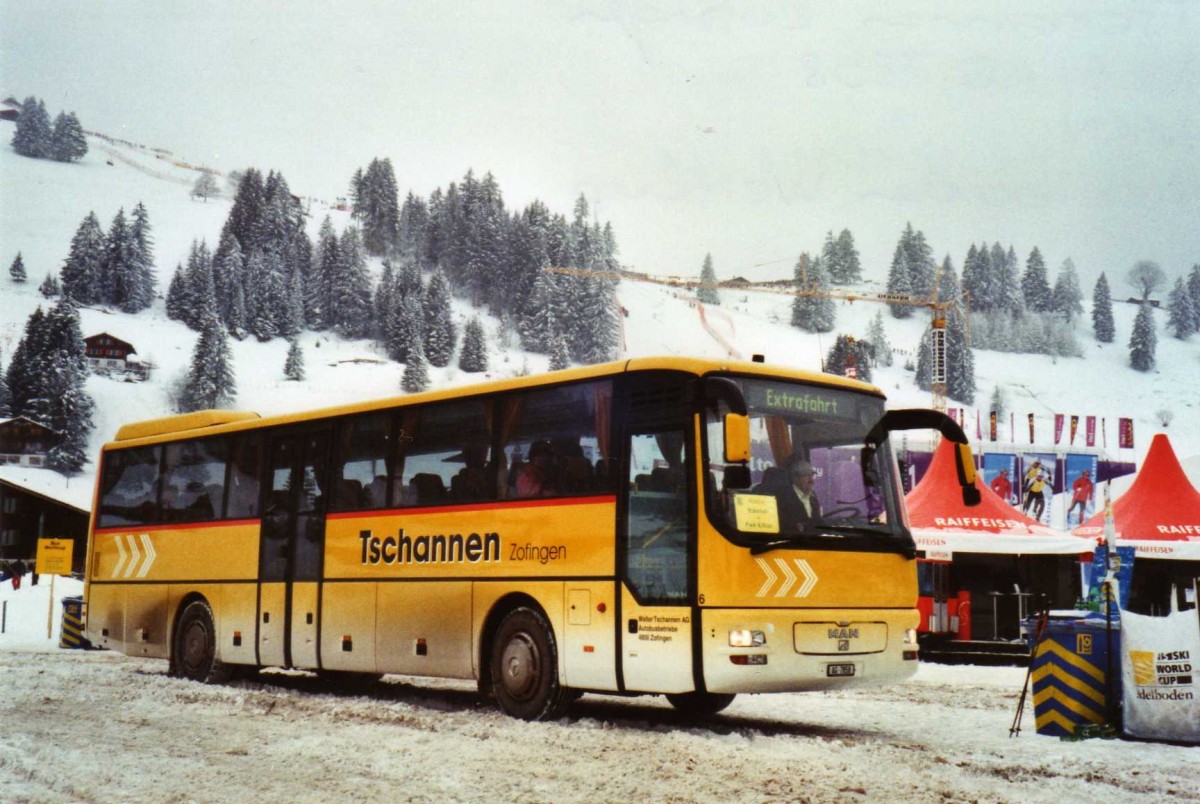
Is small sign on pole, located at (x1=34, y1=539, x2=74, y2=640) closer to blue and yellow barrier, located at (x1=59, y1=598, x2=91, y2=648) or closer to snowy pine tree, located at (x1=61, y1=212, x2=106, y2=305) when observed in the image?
blue and yellow barrier, located at (x1=59, y1=598, x2=91, y2=648)

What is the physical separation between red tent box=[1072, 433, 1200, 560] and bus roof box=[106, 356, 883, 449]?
16.3m

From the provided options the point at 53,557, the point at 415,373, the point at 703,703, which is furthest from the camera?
the point at 415,373

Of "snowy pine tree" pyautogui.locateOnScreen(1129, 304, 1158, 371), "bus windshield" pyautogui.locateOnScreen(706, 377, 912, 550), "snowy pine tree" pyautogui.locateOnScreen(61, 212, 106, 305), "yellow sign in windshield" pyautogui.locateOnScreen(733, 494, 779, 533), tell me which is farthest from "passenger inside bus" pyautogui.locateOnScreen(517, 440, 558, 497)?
"snowy pine tree" pyautogui.locateOnScreen(1129, 304, 1158, 371)

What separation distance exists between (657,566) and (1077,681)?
4.10 metres

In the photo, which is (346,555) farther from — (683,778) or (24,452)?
(24,452)

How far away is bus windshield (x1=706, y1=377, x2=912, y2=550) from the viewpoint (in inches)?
446

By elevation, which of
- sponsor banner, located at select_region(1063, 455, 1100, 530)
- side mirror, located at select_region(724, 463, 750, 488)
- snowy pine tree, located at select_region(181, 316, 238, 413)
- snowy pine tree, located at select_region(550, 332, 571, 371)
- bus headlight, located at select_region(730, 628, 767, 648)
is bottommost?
bus headlight, located at select_region(730, 628, 767, 648)

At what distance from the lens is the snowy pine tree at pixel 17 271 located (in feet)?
441

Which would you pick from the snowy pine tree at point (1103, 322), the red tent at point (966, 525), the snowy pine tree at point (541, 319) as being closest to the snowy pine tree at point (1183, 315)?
the snowy pine tree at point (1103, 322)

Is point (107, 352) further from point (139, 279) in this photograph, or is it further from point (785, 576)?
point (785, 576)

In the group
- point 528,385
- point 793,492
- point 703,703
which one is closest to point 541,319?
point 703,703

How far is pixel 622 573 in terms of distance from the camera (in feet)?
38.5

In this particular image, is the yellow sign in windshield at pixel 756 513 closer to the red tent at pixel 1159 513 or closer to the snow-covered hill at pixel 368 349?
the red tent at pixel 1159 513

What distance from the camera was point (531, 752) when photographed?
10.0 meters
